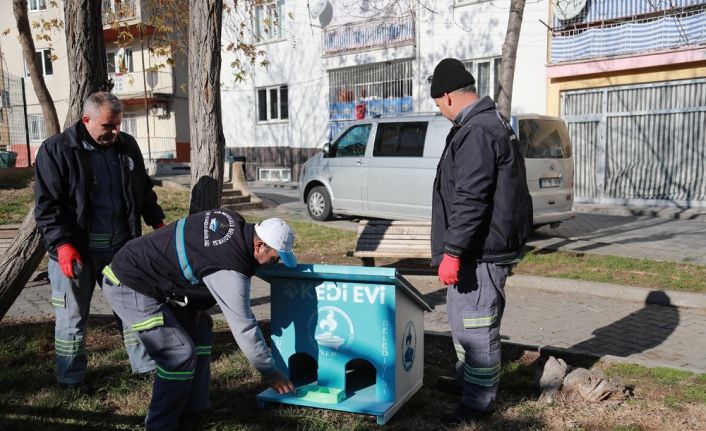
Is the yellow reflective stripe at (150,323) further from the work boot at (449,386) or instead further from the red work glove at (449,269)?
the work boot at (449,386)

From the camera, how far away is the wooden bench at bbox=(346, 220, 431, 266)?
24.0 feet

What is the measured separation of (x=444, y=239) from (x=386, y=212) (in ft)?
23.8

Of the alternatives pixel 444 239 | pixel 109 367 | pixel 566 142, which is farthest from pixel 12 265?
pixel 566 142

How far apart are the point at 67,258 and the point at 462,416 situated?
8.02 feet

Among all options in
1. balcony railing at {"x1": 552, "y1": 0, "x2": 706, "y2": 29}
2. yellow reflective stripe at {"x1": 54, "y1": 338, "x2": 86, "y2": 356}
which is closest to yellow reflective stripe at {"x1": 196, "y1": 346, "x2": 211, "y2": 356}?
yellow reflective stripe at {"x1": 54, "y1": 338, "x2": 86, "y2": 356}

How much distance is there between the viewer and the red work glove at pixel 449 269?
329 cm

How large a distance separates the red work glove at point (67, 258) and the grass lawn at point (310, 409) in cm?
80

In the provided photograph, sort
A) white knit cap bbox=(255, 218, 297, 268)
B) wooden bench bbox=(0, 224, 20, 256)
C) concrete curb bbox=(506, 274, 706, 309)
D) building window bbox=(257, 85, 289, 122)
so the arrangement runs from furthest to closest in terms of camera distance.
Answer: building window bbox=(257, 85, 289, 122)
wooden bench bbox=(0, 224, 20, 256)
concrete curb bbox=(506, 274, 706, 309)
white knit cap bbox=(255, 218, 297, 268)

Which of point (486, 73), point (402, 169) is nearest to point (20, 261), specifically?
point (402, 169)

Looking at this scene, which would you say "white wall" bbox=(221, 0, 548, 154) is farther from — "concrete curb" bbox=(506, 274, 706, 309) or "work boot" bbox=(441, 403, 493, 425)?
"work boot" bbox=(441, 403, 493, 425)

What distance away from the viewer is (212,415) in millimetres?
3584

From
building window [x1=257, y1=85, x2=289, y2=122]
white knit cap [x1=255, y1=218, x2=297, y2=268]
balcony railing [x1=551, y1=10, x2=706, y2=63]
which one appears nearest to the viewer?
white knit cap [x1=255, y1=218, x2=297, y2=268]

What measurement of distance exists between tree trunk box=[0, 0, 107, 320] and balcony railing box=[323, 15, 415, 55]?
13095 mm

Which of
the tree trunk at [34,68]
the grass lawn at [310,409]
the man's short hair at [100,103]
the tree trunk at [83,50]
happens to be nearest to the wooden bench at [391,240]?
the grass lawn at [310,409]
